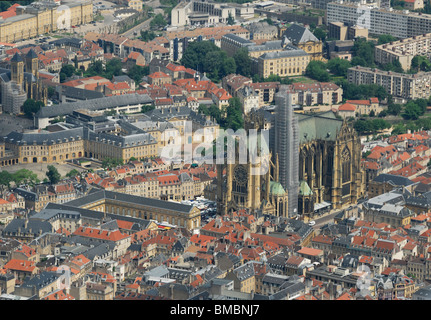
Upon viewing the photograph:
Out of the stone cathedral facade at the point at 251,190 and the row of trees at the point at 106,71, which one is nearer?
the stone cathedral facade at the point at 251,190

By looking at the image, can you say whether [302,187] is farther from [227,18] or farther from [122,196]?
[227,18]

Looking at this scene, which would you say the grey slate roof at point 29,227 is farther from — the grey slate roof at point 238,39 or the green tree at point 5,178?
the grey slate roof at point 238,39

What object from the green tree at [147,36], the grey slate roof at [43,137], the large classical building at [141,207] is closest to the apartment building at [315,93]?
Answer: the grey slate roof at [43,137]

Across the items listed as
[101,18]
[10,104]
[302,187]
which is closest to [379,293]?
[302,187]

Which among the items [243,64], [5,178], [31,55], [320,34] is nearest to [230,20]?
→ [320,34]

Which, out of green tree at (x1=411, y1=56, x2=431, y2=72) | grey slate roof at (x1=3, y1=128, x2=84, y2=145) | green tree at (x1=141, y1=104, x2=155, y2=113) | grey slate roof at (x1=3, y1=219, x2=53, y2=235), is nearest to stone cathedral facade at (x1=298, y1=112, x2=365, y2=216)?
grey slate roof at (x1=3, y1=219, x2=53, y2=235)
